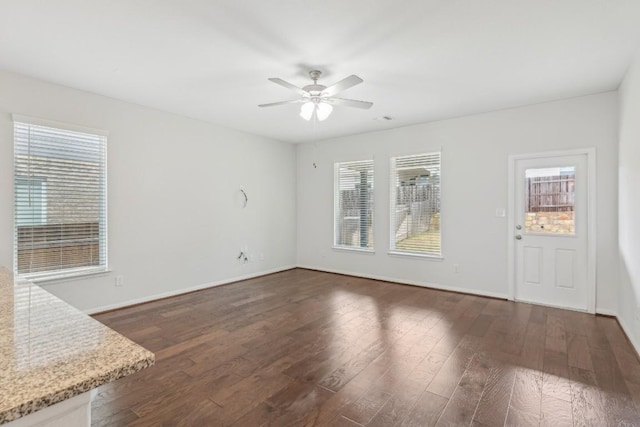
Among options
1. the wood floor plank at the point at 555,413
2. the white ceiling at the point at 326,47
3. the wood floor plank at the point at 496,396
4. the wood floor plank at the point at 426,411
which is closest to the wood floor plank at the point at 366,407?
the wood floor plank at the point at 426,411

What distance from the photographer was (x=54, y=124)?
350 centimetres

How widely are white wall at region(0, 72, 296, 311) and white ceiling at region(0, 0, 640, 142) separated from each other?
0.31m

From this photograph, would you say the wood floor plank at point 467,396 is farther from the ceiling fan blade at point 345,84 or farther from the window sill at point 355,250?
the window sill at point 355,250

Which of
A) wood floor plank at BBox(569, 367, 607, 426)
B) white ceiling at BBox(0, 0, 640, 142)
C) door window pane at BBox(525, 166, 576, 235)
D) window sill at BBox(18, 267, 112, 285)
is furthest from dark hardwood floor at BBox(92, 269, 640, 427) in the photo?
white ceiling at BBox(0, 0, 640, 142)

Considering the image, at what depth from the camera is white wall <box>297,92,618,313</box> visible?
12.4 ft

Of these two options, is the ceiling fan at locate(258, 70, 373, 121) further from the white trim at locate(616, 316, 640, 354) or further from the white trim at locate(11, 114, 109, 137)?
the white trim at locate(616, 316, 640, 354)

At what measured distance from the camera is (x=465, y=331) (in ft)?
10.9

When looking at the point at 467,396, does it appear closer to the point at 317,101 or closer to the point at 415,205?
the point at 317,101

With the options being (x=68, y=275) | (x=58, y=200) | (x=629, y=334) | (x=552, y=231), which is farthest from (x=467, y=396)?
(x=58, y=200)

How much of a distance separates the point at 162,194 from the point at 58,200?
1.15 meters

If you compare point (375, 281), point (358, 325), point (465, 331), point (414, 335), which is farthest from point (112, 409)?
point (375, 281)

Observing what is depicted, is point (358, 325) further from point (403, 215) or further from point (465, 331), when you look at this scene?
point (403, 215)

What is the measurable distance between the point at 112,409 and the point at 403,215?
4532 millimetres

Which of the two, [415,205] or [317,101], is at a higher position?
[317,101]
